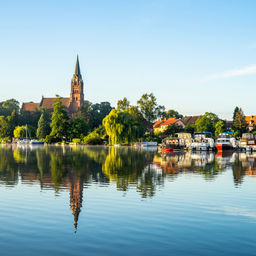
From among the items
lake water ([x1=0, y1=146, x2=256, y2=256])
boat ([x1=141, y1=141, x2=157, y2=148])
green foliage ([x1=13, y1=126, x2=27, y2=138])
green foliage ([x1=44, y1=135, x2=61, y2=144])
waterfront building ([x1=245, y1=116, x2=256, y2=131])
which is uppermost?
waterfront building ([x1=245, y1=116, x2=256, y2=131])

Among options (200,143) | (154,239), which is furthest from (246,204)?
(200,143)

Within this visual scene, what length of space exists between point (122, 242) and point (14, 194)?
11925mm

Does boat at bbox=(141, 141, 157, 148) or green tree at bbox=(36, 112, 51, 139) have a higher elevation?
green tree at bbox=(36, 112, 51, 139)

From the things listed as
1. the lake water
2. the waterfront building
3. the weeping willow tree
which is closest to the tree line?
the weeping willow tree

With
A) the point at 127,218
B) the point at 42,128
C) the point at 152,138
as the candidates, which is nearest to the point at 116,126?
the point at 152,138

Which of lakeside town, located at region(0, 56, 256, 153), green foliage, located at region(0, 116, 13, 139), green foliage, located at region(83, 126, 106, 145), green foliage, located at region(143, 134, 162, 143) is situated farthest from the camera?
green foliage, located at region(0, 116, 13, 139)

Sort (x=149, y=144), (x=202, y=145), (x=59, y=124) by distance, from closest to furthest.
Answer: (x=202, y=145) → (x=149, y=144) → (x=59, y=124)

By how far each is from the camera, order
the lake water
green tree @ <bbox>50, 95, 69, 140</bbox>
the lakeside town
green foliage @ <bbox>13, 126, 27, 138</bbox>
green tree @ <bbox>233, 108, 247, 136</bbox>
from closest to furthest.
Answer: the lake water < the lakeside town < green tree @ <bbox>233, 108, 247, 136</bbox> < green tree @ <bbox>50, 95, 69, 140</bbox> < green foliage @ <bbox>13, 126, 27, 138</bbox>

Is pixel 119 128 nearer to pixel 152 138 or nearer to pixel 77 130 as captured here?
pixel 152 138

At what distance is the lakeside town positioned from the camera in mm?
100375

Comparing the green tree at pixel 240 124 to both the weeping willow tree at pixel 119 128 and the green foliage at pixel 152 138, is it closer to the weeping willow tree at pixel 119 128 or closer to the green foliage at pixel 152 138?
the green foliage at pixel 152 138

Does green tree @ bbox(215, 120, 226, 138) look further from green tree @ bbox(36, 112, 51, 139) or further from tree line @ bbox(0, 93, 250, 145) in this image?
green tree @ bbox(36, 112, 51, 139)

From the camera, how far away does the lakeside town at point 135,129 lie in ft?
329

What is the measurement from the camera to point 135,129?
108 meters
